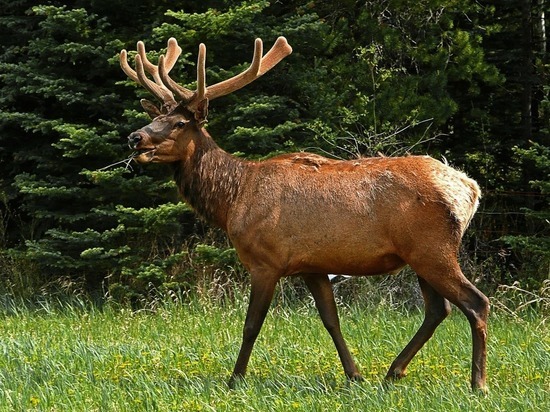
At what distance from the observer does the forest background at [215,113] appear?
11234 mm

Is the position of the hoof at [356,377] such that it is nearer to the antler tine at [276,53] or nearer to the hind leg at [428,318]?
the hind leg at [428,318]

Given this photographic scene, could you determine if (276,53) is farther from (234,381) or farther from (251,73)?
(234,381)

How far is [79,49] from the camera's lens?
11266mm

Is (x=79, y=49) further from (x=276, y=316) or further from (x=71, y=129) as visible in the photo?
(x=276, y=316)

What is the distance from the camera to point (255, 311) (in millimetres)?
7078

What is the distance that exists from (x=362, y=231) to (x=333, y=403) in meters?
1.27

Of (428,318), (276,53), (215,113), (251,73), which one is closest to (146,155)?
(251,73)

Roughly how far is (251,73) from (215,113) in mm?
3983

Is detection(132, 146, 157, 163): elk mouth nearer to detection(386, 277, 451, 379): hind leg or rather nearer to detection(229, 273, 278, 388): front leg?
detection(229, 273, 278, 388): front leg

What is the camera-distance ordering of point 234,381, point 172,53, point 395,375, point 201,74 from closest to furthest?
point 234,381 → point 395,375 → point 201,74 → point 172,53

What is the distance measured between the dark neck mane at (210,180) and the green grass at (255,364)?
3.81ft

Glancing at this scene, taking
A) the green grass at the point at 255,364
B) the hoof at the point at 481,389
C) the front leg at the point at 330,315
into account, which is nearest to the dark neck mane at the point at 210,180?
the front leg at the point at 330,315

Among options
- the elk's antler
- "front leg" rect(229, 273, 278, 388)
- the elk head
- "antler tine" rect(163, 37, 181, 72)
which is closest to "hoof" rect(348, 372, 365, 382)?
"front leg" rect(229, 273, 278, 388)

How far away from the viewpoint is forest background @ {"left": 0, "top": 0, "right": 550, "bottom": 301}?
11.2m
